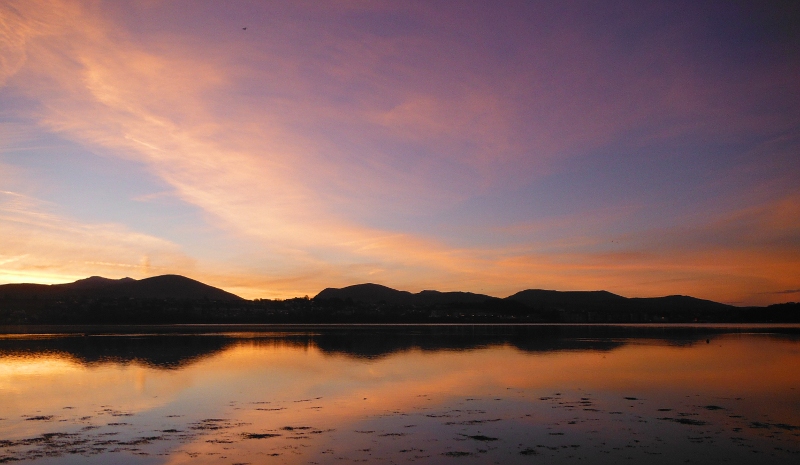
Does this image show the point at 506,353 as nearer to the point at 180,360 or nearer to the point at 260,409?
the point at 180,360

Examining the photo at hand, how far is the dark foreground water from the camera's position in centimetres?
1594

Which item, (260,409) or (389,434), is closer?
(389,434)

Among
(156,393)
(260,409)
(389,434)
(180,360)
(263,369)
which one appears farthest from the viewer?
(180,360)

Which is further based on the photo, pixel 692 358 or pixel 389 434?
pixel 692 358

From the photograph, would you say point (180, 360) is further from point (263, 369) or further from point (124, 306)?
point (124, 306)

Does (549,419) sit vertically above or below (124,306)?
below

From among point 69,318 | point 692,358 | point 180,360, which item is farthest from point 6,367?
point 69,318

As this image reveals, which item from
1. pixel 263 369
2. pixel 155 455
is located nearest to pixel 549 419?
pixel 155 455

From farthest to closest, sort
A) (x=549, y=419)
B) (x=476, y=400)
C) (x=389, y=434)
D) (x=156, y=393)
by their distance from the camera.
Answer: (x=156, y=393), (x=476, y=400), (x=549, y=419), (x=389, y=434)

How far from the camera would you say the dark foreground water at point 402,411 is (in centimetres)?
1594

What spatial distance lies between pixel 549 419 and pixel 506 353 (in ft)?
94.3

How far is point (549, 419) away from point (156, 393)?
17.3 m

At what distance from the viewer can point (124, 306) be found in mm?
170625

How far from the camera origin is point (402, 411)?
73.4 ft
